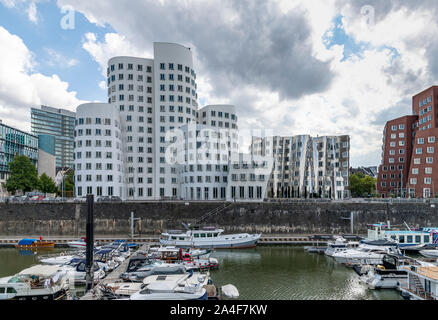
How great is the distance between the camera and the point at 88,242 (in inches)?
1163

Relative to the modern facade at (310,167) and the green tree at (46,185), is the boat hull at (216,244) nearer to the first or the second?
the modern facade at (310,167)

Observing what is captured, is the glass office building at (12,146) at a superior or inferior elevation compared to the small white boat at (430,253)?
superior

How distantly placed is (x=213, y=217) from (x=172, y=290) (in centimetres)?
3867

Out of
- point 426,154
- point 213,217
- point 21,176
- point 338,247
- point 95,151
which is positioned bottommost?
point 338,247

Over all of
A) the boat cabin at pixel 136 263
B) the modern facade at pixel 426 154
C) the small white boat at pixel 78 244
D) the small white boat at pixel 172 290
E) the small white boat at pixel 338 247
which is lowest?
the small white boat at pixel 78 244

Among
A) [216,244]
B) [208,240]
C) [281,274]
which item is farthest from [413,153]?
[281,274]

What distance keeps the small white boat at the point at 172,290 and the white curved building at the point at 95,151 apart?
57.6 m

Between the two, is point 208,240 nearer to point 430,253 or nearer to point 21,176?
point 430,253

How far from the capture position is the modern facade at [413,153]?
8194 centimetres

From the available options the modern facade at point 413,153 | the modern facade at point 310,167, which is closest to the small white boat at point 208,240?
the modern facade at point 310,167

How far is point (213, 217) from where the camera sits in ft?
208

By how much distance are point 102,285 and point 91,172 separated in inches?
2217

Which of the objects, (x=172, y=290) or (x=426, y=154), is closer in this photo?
(x=172, y=290)

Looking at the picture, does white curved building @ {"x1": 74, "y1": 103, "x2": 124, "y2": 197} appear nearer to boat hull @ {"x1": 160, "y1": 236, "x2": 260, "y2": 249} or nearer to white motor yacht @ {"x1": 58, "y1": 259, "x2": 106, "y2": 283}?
boat hull @ {"x1": 160, "y1": 236, "x2": 260, "y2": 249}
